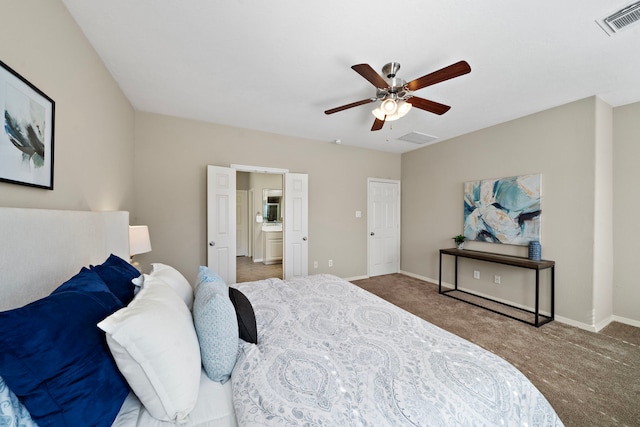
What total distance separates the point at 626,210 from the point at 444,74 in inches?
121

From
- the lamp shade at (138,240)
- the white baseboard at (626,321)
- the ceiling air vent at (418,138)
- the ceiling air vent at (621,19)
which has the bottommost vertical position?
the white baseboard at (626,321)

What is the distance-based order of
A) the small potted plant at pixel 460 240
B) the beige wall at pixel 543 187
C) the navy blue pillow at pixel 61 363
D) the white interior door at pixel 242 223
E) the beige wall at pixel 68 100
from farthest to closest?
the white interior door at pixel 242 223 → the small potted plant at pixel 460 240 → the beige wall at pixel 543 187 → the beige wall at pixel 68 100 → the navy blue pillow at pixel 61 363

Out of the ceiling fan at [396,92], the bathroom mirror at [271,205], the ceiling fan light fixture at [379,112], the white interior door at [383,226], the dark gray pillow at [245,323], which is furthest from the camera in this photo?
the bathroom mirror at [271,205]

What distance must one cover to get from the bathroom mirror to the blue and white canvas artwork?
180 inches

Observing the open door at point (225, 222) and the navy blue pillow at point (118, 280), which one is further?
the open door at point (225, 222)

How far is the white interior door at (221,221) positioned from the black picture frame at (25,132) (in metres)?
2.02

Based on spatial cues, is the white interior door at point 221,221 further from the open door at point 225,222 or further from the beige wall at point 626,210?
the beige wall at point 626,210

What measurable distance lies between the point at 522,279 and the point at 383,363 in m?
3.21

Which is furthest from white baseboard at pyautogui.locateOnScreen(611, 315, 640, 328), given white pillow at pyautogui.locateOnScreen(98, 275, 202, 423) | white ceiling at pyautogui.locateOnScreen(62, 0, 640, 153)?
white pillow at pyautogui.locateOnScreen(98, 275, 202, 423)

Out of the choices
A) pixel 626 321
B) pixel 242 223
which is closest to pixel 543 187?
pixel 626 321

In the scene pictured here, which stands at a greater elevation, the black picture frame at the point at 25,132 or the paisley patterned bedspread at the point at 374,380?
the black picture frame at the point at 25,132

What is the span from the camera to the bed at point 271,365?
86 centimetres

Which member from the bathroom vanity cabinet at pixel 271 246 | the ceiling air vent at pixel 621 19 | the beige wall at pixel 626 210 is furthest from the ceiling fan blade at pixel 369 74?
the bathroom vanity cabinet at pixel 271 246

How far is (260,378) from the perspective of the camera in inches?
40.8
